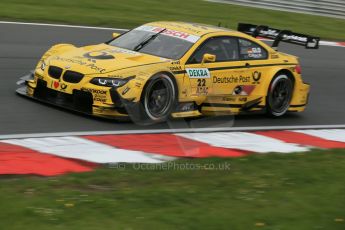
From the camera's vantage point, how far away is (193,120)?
938cm

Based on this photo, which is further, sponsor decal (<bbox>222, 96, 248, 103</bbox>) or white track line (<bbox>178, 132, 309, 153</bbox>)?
sponsor decal (<bbox>222, 96, 248, 103</bbox>)

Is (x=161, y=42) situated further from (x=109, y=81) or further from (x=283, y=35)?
(x=283, y=35)

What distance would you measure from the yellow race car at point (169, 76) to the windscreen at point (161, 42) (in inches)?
0.6

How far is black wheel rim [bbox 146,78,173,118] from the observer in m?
8.66

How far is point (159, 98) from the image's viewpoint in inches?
345

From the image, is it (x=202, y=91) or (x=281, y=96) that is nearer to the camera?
(x=202, y=91)

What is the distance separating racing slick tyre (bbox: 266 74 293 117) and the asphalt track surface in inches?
A: 6.2

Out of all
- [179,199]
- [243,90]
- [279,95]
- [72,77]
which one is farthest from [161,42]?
[179,199]

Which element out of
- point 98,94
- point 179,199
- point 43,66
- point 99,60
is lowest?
point 179,199

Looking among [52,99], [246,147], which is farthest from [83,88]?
[246,147]

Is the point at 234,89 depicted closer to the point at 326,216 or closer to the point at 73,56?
the point at 73,56

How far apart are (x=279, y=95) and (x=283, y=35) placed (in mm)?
1183

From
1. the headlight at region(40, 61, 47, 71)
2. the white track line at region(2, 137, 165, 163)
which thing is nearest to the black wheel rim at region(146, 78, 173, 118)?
the white track line at region(2, 137, 165, 163)

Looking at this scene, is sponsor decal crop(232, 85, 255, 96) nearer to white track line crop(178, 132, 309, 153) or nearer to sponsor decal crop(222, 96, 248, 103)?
sponsor decal crop(222, 96, 248, 103)
